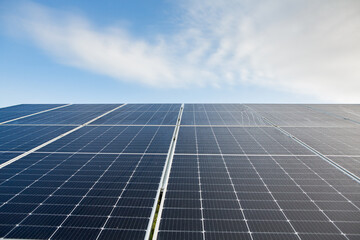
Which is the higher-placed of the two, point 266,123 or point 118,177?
point 266,123

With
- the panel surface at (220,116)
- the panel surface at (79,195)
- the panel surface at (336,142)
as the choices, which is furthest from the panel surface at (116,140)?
the panel surface at (336,142)

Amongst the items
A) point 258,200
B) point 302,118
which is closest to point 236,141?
point 258,200

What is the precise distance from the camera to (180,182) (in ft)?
25.5

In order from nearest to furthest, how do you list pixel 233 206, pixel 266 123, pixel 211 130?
pixel 233 206
pixel 211 130
pixel 266 123

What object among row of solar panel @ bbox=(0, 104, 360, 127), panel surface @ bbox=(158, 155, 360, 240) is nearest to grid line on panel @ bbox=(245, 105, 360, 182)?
panel surface @ bbox=(158, 155, 360, 240)

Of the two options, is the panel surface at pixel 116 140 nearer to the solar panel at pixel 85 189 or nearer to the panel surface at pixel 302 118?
the solar panel at pixel 85 189

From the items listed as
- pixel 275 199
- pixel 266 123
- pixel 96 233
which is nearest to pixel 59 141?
pixel 96 233

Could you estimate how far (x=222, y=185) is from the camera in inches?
301

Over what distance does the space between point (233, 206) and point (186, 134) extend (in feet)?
23.7

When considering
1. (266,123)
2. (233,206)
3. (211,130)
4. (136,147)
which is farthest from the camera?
(266,123)

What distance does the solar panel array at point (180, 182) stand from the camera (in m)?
5.70

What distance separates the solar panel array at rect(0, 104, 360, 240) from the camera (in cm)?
570

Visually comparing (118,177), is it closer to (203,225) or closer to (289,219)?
(203,225)

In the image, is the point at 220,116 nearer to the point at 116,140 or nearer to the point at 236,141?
the point at 236,141
